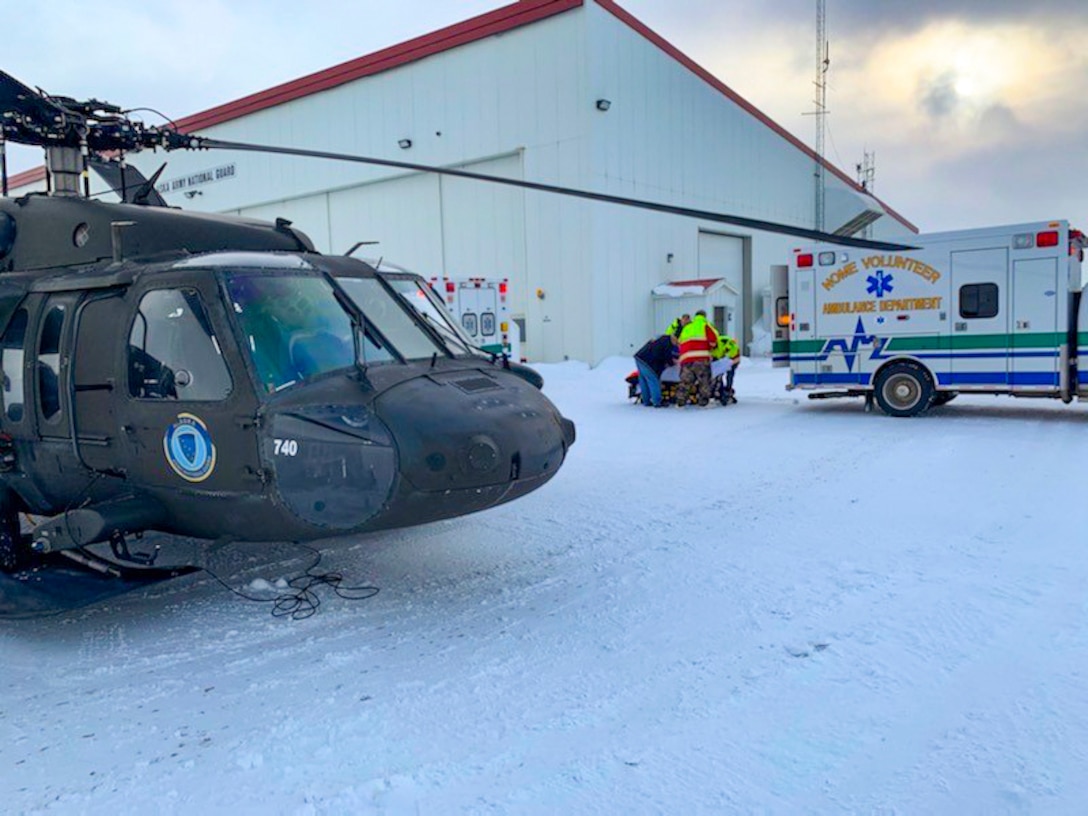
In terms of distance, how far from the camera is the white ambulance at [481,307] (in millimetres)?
18219

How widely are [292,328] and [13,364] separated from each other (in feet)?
7.45

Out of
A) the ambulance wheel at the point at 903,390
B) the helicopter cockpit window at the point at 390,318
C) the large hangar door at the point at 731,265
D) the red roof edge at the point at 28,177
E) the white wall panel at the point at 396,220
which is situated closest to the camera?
the helicopter cockpit window at the point at 390,318

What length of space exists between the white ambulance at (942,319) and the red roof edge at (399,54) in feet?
42.9

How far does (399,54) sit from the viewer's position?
1016 inches

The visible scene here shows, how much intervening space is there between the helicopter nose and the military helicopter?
1 cm

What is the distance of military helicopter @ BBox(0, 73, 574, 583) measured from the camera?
4277 millimetres

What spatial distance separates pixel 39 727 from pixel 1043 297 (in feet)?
Result: 41.7

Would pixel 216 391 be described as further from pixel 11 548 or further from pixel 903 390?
pixel 903 390

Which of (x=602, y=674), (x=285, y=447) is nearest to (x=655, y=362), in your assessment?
(x=285, y=447)

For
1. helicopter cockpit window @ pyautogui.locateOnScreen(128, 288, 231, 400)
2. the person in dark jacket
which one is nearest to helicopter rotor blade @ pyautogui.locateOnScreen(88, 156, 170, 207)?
helicopter cockpit window @ pyautogui.locateOnScreen(128, 288, 231, 400)

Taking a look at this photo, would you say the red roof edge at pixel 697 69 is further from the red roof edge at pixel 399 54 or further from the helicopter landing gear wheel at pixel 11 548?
the helicopter landing gear wheel at pixel 11 548

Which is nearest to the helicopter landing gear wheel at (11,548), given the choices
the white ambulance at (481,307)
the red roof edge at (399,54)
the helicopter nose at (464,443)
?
the helicopter nose at (464,443)

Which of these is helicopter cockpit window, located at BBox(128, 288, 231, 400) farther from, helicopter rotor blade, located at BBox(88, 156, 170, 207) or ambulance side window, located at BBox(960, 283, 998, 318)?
ambulance side window, located at BBox(960, 283, 998, 318)

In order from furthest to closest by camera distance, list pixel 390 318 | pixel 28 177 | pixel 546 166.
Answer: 1. pixel 28 177
2. pixel 546 166
3. pixel 390 318
